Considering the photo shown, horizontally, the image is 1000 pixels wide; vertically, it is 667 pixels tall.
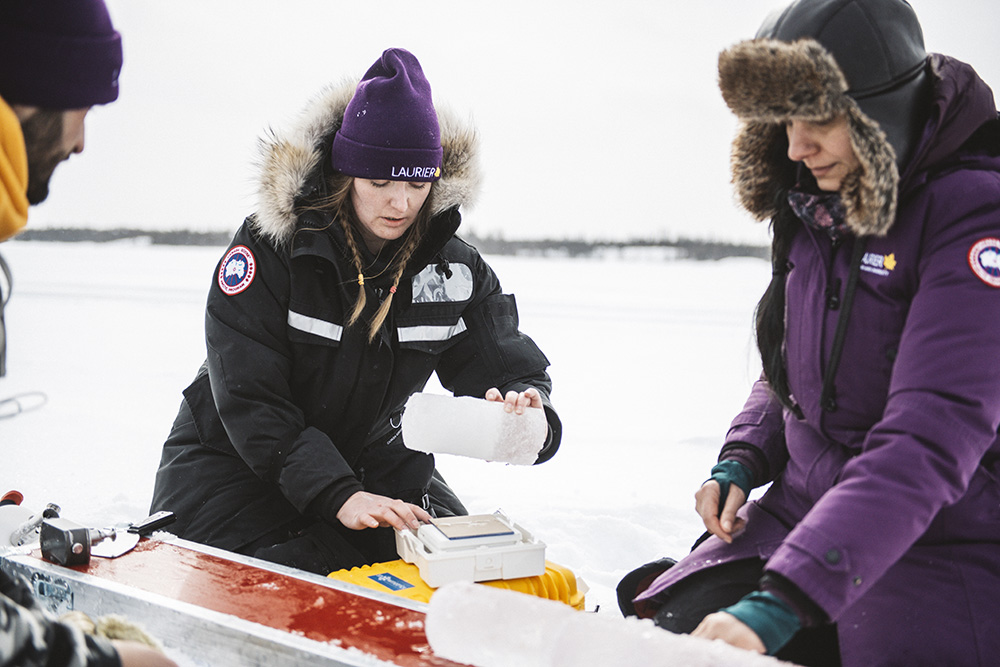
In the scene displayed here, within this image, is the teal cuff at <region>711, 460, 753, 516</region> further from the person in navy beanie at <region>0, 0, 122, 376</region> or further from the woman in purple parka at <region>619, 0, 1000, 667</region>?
the person in navy beanie at <region>0, 0, 122, 376</region>

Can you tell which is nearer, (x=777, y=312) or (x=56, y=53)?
(x=56, y=53)

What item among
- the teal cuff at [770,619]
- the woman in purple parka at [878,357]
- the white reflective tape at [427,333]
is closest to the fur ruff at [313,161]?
the white reflective tape at [427,333]

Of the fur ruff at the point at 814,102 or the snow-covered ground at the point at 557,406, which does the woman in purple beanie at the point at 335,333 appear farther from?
the fur ruff at the point at 814,102

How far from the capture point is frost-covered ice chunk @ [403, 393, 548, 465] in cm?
192

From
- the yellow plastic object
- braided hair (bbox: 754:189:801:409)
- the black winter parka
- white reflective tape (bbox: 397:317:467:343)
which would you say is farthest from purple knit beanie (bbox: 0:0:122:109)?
braided hair (bbox: 754:189:801:409)

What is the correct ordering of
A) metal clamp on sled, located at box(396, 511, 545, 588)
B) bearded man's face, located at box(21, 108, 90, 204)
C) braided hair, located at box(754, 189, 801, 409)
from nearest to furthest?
bearded man's face, located at box(21, 108, 90, 204)
braided hair, located at box(754, 189, 801, 409)
metal clamp on sled, located at box(396, 511, 545, 588)

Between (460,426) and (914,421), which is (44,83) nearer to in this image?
(460,426)

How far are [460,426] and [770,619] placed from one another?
0.97 m

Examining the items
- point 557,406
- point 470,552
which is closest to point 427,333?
point 470,552

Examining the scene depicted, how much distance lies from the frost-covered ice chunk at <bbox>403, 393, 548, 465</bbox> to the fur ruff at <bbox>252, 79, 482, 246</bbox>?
64 centimetres

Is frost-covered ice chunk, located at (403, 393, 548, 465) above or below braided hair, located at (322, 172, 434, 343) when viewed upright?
below

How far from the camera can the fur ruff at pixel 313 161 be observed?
2.17 metres

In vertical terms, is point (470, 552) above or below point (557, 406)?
above

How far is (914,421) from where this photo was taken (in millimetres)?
1170
